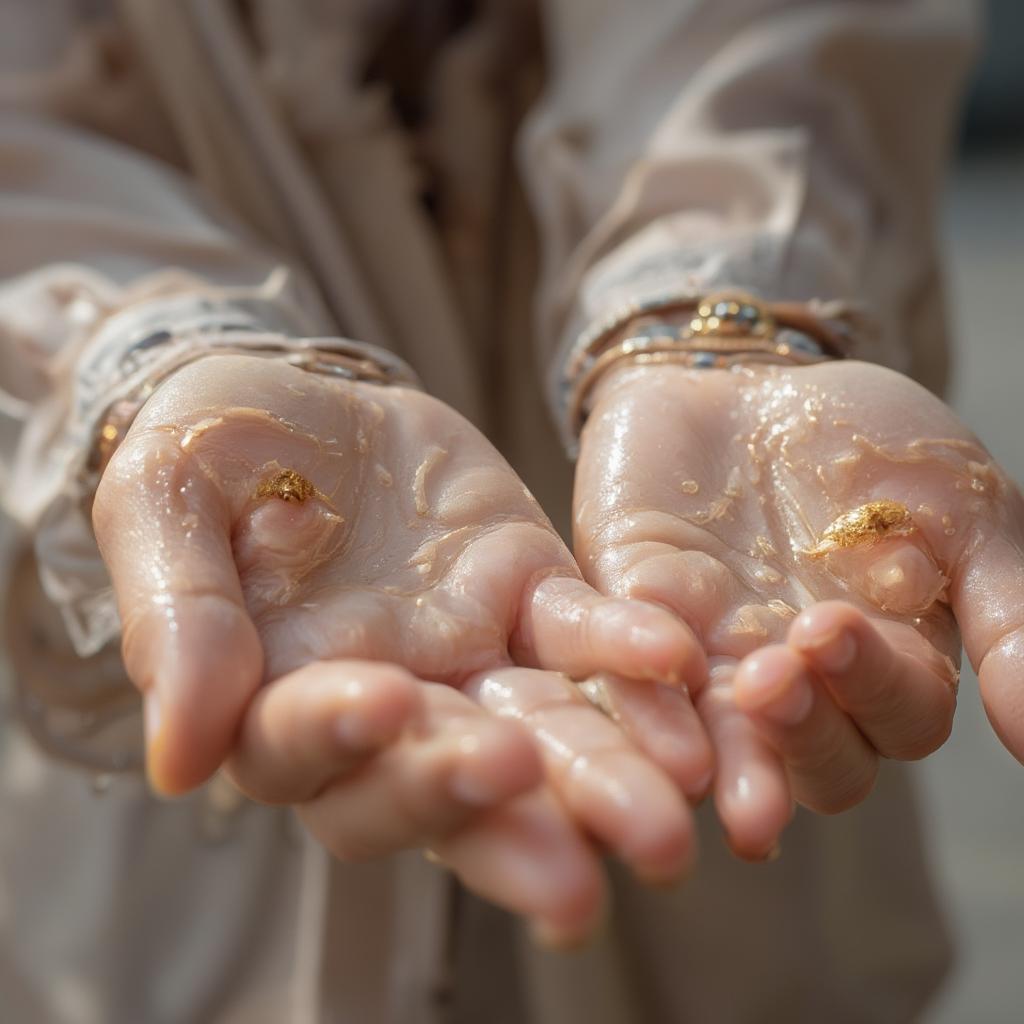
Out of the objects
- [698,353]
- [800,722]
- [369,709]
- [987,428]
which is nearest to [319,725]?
[369,709]

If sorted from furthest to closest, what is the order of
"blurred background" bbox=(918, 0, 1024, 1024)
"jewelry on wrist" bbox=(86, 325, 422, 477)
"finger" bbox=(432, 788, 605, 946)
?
"blurred background" bbox=(918, 0, 1024, 1024)
"jewelry on wrist" bbox=(86, 325, 422, 477)
"finger" bbox=(432, 788, 605, 946)

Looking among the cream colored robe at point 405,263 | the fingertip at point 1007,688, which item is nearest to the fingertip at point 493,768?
the fingertip at point 1007,688

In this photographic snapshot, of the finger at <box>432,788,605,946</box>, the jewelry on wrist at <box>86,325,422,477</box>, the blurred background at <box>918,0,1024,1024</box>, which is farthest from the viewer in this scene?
the blurred background at <box>918,0,1024,1024</box>

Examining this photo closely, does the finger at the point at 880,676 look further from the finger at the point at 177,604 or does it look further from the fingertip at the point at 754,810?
the finger at the point at 177,604

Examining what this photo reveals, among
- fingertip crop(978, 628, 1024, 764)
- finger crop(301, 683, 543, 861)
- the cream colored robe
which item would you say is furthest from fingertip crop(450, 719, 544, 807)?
the cream colored robe

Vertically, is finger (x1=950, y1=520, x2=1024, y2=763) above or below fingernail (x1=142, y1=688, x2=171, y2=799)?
below

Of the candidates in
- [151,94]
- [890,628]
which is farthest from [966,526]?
[151,94]

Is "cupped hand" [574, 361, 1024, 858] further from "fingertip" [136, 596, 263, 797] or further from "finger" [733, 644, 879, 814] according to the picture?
"fingertip" [136, 596, 263, 797]
